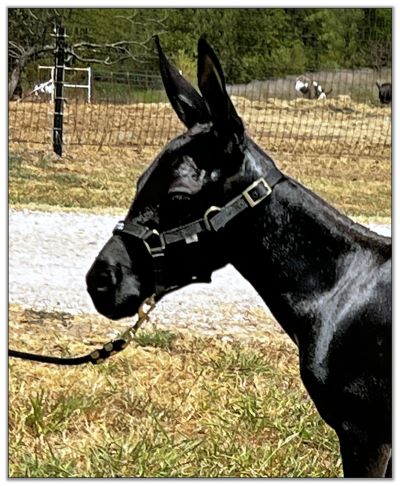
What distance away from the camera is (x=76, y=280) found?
17.2 ft

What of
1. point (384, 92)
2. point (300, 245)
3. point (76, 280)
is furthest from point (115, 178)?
point (300, 245)

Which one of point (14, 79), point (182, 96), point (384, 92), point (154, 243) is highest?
point (384, 92)

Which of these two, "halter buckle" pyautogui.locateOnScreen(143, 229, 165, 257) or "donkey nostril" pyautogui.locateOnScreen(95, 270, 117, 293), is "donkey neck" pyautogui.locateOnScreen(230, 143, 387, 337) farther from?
"donkey nostril" pyautogui.locateOnScreen(95, 270, 117, 293)

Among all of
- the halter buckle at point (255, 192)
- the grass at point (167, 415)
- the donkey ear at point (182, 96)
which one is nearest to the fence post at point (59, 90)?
the grass at point (167, 415)

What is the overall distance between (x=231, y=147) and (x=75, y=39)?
5.83m

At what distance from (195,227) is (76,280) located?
11.0 ft

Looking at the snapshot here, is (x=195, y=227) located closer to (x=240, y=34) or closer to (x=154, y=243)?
(x=154, y=243)

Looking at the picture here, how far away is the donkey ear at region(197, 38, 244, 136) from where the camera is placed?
1867 millimetres

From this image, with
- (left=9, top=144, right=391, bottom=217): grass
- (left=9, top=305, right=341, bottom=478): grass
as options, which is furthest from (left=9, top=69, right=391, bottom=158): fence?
(left=9, top=305, right=341, bottom=478): grass

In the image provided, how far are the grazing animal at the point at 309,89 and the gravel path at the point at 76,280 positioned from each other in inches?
198

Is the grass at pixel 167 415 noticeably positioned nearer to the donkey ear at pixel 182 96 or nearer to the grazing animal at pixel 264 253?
the grazing animal at pixel 264 253

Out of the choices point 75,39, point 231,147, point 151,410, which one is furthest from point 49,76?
point 231,147

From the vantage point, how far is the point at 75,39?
7461mm

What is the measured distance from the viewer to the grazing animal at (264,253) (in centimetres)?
192
